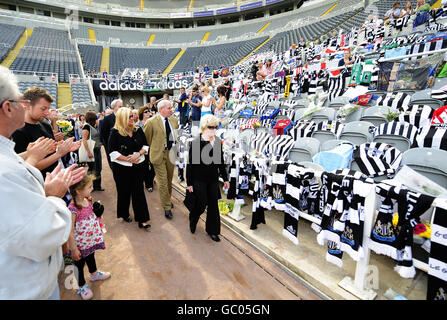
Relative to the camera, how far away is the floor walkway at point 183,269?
2205 millimetres

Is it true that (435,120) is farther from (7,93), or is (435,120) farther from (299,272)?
(7,93)

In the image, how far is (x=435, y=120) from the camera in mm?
3514

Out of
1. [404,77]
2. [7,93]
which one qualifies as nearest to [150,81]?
[404,77]

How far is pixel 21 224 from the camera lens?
3.23ft

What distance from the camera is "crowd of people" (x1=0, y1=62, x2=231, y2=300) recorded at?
3.35 ft

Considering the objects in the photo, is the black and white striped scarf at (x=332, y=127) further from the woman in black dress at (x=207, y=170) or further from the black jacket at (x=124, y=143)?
the black jacket at (x=124, y=143)

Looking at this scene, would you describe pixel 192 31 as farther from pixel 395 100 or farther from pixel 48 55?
pixel 395 100

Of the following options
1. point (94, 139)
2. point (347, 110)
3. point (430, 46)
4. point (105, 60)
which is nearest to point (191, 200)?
point (94, 139)

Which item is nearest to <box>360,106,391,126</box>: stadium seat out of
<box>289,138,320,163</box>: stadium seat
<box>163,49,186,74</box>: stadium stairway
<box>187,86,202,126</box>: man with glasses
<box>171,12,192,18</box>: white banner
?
<box>289,138,320,163</box>: stadium seat

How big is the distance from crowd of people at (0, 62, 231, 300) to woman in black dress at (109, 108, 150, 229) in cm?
1

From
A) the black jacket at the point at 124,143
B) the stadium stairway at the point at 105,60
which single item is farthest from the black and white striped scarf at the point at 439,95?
the stadium stairway at the point at 105,60

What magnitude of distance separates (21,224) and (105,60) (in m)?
31.4
